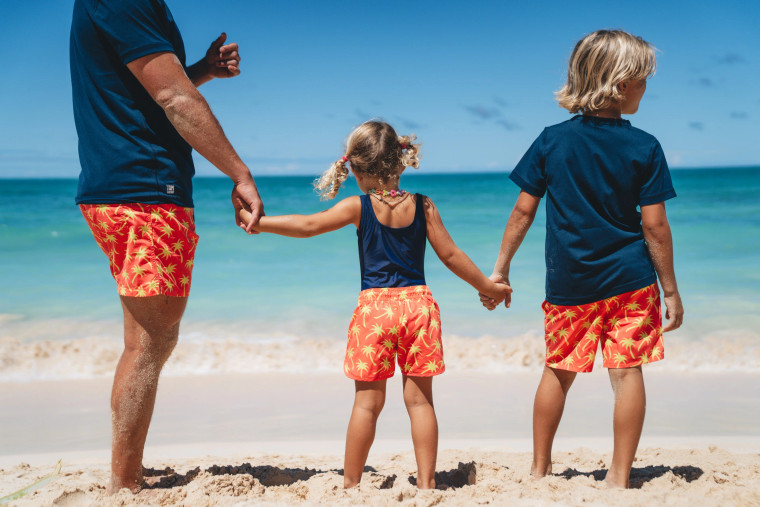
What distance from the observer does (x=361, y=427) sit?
232 cm

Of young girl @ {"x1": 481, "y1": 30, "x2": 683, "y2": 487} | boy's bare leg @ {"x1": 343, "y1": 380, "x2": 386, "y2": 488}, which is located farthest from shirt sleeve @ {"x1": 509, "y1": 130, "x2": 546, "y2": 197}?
boy's bare leg @ {"x1": 343, "y1": 380, "x2": 386, "y2": 488}

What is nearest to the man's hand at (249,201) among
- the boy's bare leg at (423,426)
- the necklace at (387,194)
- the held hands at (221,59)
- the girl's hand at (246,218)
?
the girl's hand at (246,218)

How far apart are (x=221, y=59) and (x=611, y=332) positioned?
74.2 inches

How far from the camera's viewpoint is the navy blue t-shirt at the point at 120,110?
2.08 m

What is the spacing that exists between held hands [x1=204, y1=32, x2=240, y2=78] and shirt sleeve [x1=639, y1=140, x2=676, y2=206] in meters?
1.67

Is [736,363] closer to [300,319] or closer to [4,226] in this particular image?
[300,319]

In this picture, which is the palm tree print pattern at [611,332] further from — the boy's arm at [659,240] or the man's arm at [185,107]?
the man's arm at [185,107]

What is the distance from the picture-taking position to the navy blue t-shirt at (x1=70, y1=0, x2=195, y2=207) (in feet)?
6.81

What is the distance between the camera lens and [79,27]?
7.07 feet

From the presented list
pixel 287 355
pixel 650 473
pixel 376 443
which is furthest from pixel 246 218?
pixel 287 355

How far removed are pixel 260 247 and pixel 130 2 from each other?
1178 centimetres

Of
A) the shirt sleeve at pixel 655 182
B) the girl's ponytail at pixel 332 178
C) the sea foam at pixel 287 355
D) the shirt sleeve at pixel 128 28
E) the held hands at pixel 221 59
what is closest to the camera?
the shirt sleeve at pixel 128 28

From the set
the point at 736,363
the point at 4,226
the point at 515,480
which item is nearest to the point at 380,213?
the point at 515,480

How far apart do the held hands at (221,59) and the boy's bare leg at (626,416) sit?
193cm
